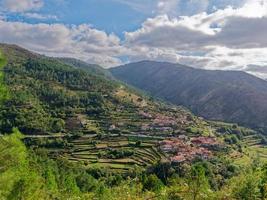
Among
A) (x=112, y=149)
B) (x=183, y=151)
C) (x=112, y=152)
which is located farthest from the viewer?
(x=183, y=151)

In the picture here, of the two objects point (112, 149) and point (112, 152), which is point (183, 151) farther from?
point (112, 152)

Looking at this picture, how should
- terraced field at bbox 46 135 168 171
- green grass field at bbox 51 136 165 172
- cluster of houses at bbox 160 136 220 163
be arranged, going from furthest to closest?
cluster of houses at bbox 160 136 220 163, terraced field at bbox 46 135 168 171, green grass field at bbox 51 136 165 172

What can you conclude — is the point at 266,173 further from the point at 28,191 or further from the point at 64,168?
the point at 64,168

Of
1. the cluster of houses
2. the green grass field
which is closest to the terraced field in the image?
the green grass field

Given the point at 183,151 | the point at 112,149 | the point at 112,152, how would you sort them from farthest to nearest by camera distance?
the point at 183,151 < the point at 112,149 < the point at 112,152

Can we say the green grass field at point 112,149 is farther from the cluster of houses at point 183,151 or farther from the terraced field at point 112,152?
the cluster of houses at point 183,151

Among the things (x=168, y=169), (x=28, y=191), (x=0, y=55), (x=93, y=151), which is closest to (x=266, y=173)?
(x=28, y=191)

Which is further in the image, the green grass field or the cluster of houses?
the cluster of houses

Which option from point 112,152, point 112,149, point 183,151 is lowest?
point 112,152

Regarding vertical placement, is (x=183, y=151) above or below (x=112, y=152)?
above

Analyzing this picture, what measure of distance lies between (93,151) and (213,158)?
47005 mm

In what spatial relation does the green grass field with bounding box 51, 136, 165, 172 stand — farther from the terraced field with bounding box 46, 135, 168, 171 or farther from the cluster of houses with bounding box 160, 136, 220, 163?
the cluster of houses with bounding box 160, 136, 220, 163

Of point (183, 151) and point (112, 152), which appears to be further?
point (183, 151)

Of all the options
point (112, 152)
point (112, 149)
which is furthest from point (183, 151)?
point (112, 152)
